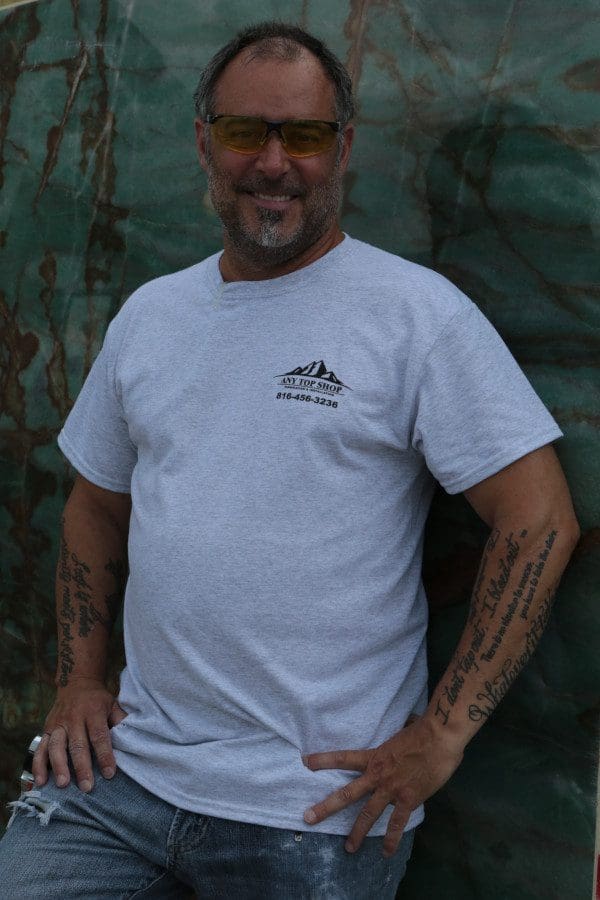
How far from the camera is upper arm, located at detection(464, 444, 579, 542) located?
1817 millimetres

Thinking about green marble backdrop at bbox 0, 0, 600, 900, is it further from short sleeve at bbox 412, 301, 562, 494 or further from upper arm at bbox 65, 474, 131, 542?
upper arm at bbox 65, 474, 131, 542

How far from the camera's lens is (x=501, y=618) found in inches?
73.1

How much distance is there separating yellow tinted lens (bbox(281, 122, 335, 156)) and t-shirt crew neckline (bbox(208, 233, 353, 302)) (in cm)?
18

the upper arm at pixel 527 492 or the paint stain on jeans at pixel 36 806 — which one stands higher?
the upper arm at pixel 527 492

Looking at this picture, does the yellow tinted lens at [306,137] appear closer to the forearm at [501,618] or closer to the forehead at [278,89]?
the forehead at [278,89]

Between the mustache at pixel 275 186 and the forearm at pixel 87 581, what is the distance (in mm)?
823

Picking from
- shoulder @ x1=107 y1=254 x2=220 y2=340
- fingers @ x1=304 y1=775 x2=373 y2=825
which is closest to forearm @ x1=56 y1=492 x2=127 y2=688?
shoulder @ x1=107 y1=254 x2=220 y2=340

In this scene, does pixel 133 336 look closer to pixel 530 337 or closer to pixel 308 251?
pixel 308 251

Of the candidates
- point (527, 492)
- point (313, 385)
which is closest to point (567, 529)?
point (527, 492)

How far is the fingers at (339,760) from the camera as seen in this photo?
1882 millimetres

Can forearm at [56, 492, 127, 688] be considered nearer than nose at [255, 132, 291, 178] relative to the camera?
No

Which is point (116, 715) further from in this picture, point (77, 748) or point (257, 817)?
point (257, 817)

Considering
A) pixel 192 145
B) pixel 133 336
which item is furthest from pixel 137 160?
pixel 133 336

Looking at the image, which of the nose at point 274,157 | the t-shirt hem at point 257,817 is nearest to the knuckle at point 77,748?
the t-shirt hem at point 257,817
